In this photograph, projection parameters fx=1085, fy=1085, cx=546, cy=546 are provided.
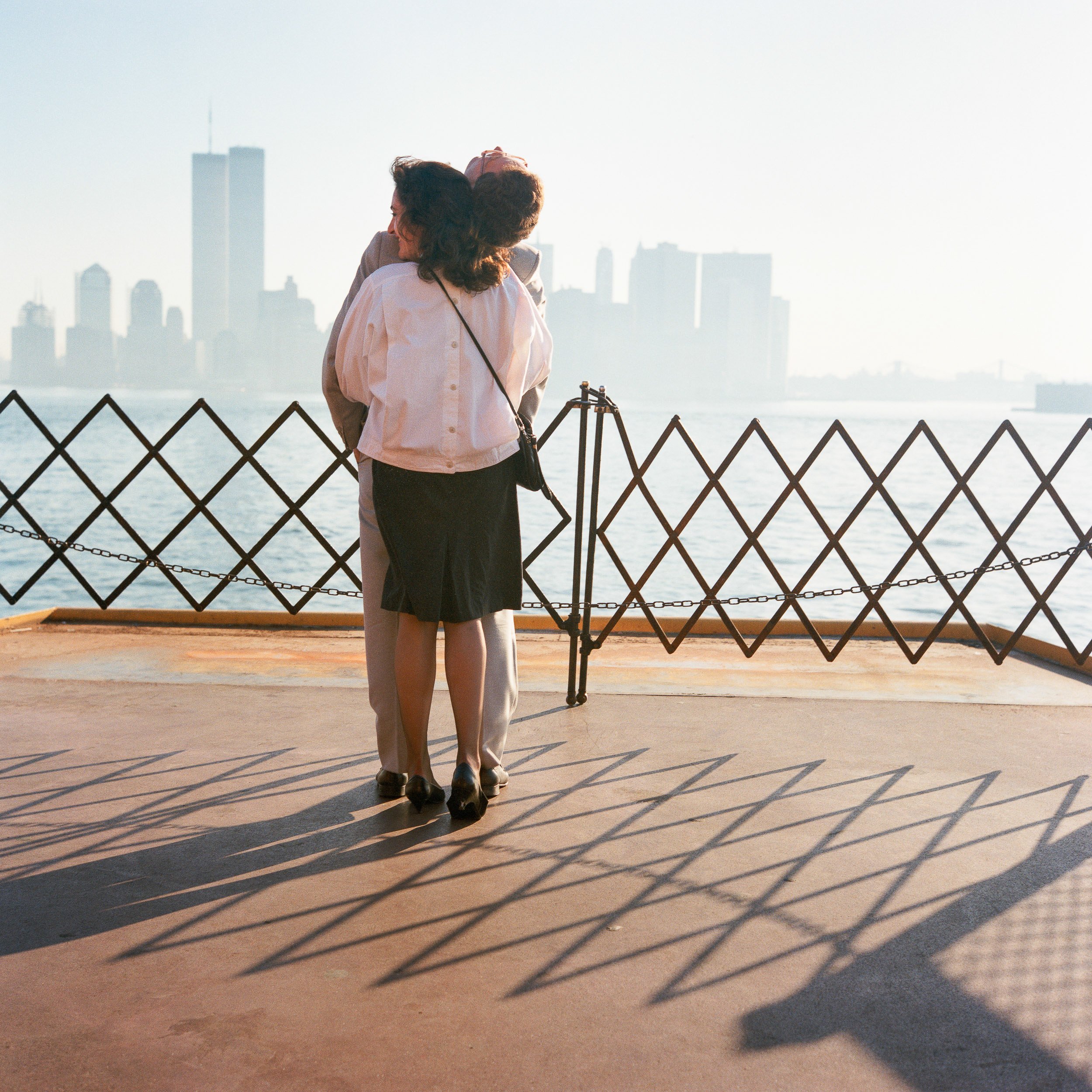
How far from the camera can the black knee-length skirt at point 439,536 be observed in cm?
229

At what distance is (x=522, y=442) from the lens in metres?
2.44

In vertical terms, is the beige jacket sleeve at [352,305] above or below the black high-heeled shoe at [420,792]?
above

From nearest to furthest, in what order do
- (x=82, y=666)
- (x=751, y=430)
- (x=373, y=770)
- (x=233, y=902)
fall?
1. (x=233, y=902)
2. (x=373, y=770)
3. (x=82, y=666)
4. (x=751, y=430)

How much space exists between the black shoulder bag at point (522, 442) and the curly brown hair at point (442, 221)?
0.04 m

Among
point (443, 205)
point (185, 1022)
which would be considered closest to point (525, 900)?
point (185, 1022)

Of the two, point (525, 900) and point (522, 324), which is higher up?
point (522, 324)

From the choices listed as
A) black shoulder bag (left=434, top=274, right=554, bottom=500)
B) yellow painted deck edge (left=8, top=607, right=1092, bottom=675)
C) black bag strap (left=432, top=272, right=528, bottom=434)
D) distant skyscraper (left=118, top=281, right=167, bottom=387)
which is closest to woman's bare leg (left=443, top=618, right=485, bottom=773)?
black shoulder bag (left=434, top=274, right=554, bottom=500)

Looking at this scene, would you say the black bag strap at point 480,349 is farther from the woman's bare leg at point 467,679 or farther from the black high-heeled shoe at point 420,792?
the black high-heeled shoe at point 420,792

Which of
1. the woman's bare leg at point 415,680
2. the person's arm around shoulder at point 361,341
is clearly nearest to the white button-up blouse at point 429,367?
the person's arm around shoulder at point 361,341

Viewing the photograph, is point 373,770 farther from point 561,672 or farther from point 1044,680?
point 1044,680

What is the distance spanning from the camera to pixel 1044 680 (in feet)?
12.9

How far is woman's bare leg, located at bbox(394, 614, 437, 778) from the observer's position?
2.36 metres

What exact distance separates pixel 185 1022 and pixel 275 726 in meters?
1.51

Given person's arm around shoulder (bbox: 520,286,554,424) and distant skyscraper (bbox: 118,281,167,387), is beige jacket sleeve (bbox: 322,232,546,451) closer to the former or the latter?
person's arm around shoulder (bbox: 520,286,554,424)
